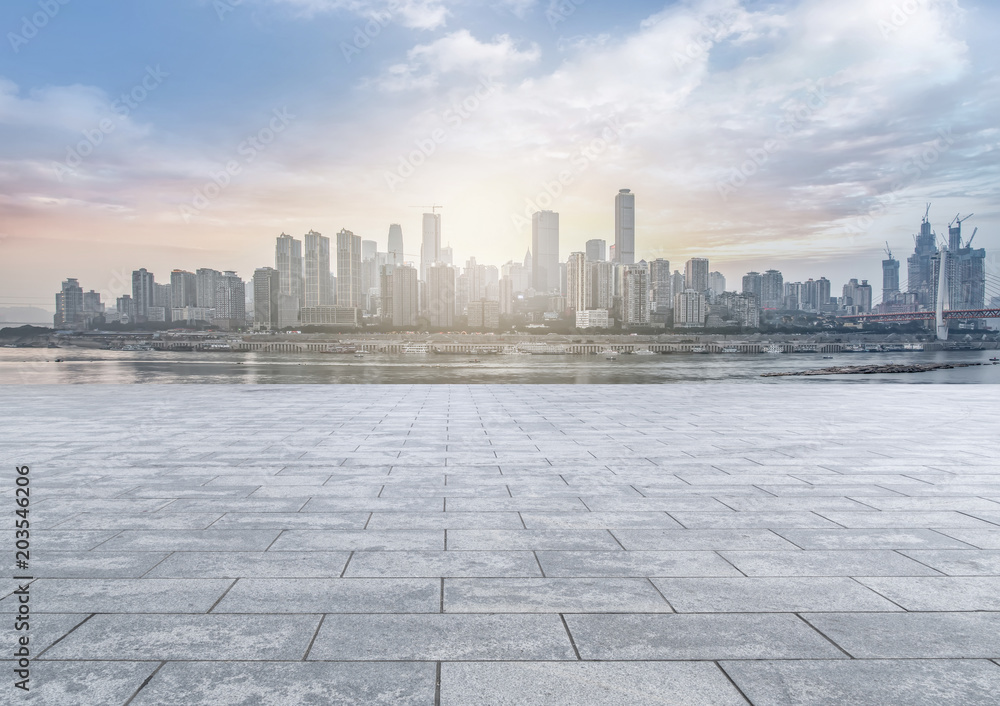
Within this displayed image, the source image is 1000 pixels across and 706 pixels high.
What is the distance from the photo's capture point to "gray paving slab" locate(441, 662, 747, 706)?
2.86 meters

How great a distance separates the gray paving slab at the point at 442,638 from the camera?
327cm

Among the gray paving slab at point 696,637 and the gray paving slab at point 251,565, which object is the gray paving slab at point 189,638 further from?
the gray paving slab at point 696,637

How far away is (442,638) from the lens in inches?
136

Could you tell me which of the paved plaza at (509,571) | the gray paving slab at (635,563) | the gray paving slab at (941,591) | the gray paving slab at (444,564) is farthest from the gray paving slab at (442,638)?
the gray paving slab at (941,591)

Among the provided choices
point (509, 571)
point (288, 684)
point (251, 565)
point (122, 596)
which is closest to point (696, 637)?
point (509, 571)

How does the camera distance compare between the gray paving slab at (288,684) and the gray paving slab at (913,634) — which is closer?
the gray paving slab at (288,684)

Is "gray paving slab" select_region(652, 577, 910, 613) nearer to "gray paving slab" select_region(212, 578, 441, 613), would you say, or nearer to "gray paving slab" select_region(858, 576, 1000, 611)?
"gray paving slab" select_region(858, 576, 1000, 611)

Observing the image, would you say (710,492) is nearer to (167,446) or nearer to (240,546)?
(240,546)

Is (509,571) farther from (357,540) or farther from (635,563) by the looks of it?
(357,540)

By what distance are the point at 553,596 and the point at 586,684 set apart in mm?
1009

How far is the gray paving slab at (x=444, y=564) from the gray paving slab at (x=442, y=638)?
26.1 inches

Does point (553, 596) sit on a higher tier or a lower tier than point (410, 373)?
higher

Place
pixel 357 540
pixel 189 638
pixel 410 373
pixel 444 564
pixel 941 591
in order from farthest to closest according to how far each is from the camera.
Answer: pixel 410 373
pixel 357 540
pixel 444 564
pixel 941 591
pixel 189 638

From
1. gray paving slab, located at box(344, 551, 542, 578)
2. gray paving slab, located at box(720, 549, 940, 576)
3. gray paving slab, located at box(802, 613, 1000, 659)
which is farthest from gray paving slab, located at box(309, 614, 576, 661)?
gray paving slab, located at box(720, 549, 940, 576)
